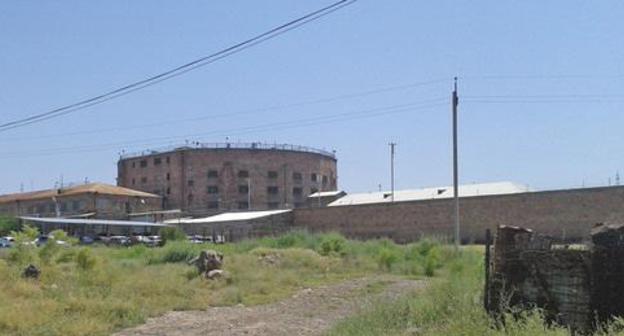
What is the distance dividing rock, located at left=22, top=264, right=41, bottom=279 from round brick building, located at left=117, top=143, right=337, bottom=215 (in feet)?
279

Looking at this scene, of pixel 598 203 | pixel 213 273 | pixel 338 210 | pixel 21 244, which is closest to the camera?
Answer: pixel 213 273

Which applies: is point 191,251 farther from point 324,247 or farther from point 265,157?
point 265,157

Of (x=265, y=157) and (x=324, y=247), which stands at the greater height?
(x=265, y=157)

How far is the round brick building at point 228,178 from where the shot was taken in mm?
113750

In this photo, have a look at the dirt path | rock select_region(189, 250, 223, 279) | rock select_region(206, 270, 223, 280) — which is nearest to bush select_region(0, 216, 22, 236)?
rock select_region(189, 250, 223, 279)

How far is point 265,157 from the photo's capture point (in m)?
118

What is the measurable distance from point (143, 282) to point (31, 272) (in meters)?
3.93

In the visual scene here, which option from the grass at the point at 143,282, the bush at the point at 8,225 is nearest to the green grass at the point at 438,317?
the grass at the point at 143,282

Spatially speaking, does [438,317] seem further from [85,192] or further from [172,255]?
[85,192]

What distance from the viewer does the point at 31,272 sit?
23188 millimetres

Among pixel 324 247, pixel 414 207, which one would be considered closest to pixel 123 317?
pixel 324 247

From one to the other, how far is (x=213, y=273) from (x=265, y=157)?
91.9 meters

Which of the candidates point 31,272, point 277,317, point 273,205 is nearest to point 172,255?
point 31,272

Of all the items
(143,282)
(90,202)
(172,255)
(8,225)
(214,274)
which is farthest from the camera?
(90,202)
